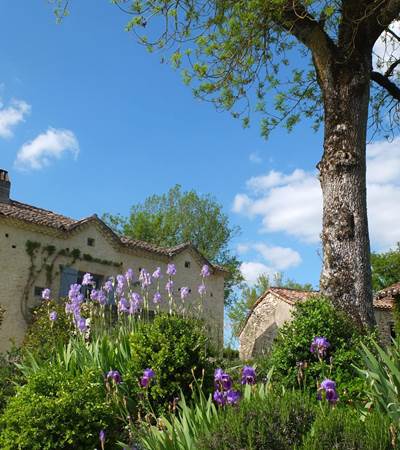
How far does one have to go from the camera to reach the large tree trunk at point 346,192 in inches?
338

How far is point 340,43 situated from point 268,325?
1895cm

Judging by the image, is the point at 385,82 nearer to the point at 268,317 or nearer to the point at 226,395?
the point at 226,395

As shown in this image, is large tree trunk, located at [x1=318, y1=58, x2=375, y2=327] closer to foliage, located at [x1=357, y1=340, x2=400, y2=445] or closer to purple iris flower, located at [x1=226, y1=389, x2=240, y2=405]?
foliage, located at [x1=357, y1=340, x2=400, y2=445]

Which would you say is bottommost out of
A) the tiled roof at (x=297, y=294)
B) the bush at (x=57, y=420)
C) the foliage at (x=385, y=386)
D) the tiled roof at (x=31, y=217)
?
the bush at (x=57, y=420)

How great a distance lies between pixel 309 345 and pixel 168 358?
5.68 ft

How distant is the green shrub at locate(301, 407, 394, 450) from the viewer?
→ 314 cm

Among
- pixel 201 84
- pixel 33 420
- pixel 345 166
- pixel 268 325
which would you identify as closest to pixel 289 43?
pixel 201 84

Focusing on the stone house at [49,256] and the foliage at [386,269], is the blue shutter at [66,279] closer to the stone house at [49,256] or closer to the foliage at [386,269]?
the stone house at [49,256]

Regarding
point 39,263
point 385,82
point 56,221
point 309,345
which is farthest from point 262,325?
point 309,345

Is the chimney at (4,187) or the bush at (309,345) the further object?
the chimney at (4,187)

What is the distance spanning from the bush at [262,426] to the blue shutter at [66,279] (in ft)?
60.4

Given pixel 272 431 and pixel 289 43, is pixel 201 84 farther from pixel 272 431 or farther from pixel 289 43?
pixel 272 431

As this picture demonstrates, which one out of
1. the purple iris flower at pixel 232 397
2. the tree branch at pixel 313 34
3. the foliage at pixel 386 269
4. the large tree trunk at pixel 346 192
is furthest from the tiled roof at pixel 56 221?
the foliage at pixel 386 269

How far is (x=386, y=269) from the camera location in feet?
152
